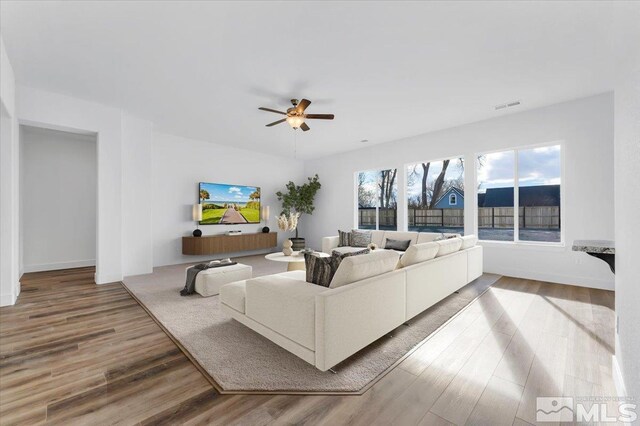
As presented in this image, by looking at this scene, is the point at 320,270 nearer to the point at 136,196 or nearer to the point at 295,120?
the point at 295,120

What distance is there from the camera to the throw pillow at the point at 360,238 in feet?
19.2

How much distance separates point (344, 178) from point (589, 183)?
5007 millimetres

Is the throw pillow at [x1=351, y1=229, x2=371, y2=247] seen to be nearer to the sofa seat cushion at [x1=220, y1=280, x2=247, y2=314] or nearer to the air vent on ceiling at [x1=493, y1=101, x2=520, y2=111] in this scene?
the air vent on ceiling at [x1=493, y1=101, x2=520, y2=111]

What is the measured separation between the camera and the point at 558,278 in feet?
14.3

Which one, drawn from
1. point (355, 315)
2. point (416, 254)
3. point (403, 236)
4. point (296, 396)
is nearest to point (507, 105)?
point (403, 236)

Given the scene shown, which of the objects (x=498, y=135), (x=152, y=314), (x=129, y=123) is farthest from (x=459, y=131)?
(x=129, y=123)

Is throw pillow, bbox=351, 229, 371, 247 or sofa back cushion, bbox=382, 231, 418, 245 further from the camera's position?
throw pillow, bbox=351, 229, 371, 247

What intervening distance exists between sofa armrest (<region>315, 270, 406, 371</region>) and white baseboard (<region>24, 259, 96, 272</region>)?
6.42 meters

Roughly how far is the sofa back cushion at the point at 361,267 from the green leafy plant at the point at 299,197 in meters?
5.59

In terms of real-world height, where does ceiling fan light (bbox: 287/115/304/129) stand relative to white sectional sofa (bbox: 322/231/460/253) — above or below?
above

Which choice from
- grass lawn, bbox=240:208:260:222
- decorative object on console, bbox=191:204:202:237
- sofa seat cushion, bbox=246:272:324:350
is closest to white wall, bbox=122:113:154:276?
decorative object on console, bbox=191:204:202:237

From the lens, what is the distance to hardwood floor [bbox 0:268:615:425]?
155 cm

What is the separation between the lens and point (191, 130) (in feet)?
18.5

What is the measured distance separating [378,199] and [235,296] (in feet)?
17.1
